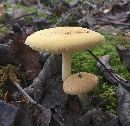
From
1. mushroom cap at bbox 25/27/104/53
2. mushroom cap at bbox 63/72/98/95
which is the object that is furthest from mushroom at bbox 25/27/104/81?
mushroom cap at bbox 63/72/98/95

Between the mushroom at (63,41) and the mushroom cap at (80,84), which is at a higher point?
the mushroom at (63,41)

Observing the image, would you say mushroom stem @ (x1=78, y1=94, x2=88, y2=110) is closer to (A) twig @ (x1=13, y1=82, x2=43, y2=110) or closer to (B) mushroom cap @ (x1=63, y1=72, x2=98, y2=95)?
(B) mushroom cap @ (x1=63, y1=72, x2=98, y2=95)

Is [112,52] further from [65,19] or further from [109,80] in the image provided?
[65,19]

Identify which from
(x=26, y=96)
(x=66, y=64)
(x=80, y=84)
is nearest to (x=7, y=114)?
(x=26, y=96)

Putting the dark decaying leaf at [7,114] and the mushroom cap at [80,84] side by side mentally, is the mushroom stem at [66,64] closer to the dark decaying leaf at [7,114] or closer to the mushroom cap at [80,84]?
the mushroom cap at [80,84]

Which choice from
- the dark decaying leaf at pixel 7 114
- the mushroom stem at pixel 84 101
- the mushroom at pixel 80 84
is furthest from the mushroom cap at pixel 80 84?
the dark decaying leaf at pixel 7 114

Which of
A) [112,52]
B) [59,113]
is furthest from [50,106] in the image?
[112,52]
